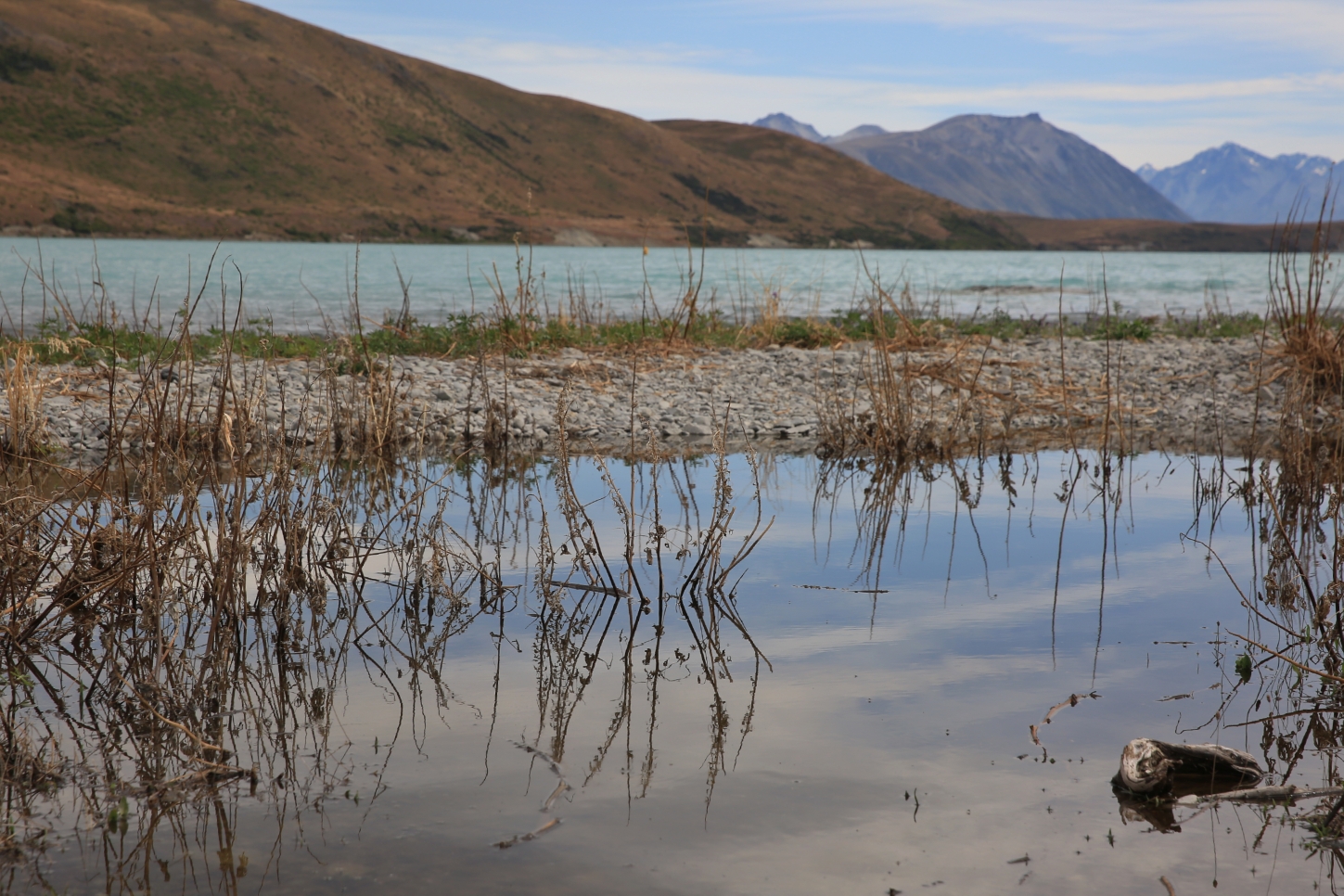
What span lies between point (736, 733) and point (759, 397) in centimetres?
696

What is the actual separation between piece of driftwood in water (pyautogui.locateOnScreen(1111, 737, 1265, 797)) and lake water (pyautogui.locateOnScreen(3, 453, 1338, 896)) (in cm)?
10

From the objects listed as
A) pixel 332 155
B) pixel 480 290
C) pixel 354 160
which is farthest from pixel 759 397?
pixel 354 160

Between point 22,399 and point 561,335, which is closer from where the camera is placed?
point 22,399

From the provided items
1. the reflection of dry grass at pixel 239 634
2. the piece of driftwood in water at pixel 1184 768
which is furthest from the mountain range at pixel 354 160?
the piece of driftwood in water at pixel 1184 768

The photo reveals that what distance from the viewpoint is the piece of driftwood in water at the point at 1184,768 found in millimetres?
2836

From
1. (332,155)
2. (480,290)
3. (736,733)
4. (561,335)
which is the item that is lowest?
(736,733)

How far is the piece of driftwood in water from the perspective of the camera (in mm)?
2836

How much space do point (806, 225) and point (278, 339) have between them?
11099cm

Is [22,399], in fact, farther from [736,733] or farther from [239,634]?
[736,733]

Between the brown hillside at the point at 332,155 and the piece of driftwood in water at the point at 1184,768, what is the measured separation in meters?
77.4

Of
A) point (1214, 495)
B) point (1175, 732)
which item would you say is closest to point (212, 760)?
point (1175, 732)

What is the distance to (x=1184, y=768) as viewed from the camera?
9.55 ft

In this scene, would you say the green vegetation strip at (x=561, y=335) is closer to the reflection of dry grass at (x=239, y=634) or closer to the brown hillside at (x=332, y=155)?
the reflection of dry grass at (x=239, y=634)

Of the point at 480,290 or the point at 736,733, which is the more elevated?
the point at 480,290
